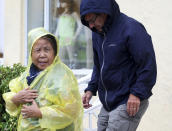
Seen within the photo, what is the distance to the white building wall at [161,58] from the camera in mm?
5695

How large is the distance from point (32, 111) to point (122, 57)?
82cm

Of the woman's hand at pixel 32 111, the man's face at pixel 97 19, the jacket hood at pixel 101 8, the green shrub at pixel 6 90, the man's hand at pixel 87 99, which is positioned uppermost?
the jacket hood at pixel 101 8

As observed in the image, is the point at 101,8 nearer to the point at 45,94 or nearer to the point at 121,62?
the point at 121,62

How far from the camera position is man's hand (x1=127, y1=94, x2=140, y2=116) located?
10.00 ft

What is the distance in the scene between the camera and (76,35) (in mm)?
7316

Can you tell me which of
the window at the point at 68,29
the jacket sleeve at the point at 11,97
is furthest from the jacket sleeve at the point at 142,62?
the window at the point at 68,29

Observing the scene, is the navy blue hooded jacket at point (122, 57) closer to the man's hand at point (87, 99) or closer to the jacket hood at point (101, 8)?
A: the jacket hood at point (101, 8)

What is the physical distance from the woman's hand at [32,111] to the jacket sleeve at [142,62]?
73 cm

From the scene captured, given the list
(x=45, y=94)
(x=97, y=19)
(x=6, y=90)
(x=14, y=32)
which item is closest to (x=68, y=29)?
(x=14, y=32)

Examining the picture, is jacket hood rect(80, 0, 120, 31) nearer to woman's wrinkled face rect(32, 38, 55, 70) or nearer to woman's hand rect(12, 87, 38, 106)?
woman's wrinkled face rect(32, 38, 55, 70)

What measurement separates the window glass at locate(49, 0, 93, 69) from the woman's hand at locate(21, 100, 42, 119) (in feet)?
13.5

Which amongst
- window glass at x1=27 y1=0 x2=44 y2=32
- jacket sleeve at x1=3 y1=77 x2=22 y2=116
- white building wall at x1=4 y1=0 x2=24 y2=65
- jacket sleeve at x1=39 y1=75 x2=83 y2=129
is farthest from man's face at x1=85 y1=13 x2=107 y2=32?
window glass at x1=27 y1=0 x2=44 y2=32

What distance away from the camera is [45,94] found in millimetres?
3049

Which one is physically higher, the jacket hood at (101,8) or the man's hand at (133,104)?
the jacket hood at (101,8)
